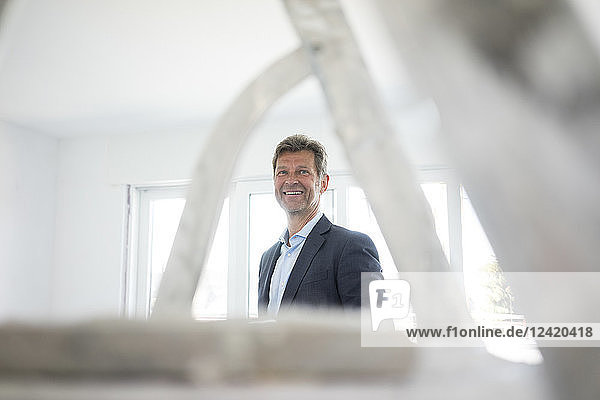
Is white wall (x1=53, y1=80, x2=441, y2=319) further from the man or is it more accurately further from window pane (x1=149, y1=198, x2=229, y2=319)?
the man

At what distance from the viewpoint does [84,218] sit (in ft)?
10.3

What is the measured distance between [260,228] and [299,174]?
1.74m

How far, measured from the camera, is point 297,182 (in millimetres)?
1102

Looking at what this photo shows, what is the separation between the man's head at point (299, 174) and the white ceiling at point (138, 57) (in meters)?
0.32

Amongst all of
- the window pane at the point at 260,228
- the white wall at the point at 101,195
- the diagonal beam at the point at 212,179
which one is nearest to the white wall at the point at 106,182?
the white wall at the point at 101,195

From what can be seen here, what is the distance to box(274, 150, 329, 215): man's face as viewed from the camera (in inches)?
42.6

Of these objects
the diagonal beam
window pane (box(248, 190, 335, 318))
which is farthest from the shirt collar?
window pane (box(248, 190, 335, 318))

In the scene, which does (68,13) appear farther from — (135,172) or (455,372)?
(455,372)

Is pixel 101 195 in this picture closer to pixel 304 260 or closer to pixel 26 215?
pixel 26 215

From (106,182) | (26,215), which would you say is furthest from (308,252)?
(26,215)

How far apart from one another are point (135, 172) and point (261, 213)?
0.76 metres

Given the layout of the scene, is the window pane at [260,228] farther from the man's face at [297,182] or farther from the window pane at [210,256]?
the man's face at [297,182]

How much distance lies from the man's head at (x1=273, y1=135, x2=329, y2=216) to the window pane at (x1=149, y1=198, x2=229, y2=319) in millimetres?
1662

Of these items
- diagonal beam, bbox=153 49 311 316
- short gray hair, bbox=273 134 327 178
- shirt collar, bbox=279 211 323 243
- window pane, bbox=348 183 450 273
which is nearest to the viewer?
diagonal beam, bbox=153 49 311 316
